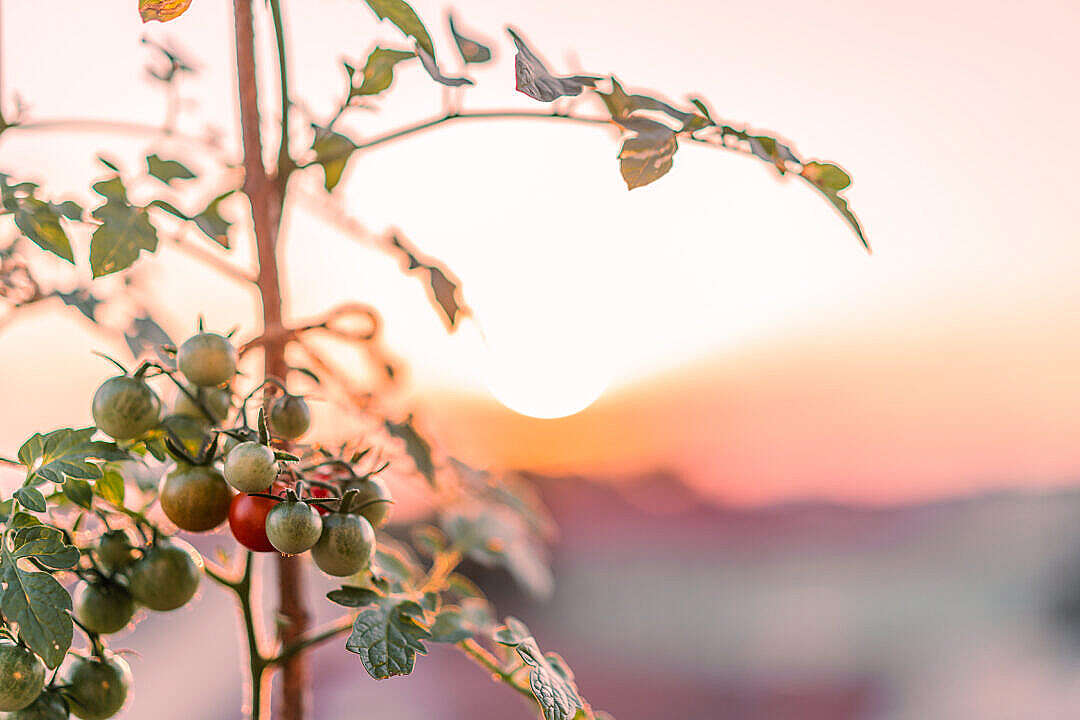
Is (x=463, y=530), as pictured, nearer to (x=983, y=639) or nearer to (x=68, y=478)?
(x=68, y=478)

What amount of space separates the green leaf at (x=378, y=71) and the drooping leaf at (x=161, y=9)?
4.5 inches

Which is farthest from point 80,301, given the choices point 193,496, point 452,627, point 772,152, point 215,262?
point 772,152

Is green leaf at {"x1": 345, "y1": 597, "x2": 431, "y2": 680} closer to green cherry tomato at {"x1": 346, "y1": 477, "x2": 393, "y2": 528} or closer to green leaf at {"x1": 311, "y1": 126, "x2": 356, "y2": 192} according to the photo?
green cherry tomato at {"x1": 346, "y1": 477, "x2": 393, "y2": 528}

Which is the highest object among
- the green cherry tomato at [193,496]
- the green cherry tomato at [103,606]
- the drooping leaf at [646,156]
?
the drooping leaf at [646,156]

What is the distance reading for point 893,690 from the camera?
2.35 m

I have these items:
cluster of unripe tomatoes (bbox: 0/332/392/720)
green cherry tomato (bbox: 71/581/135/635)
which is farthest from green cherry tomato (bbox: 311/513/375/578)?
green cherry tomato (bbox: 71/581/135/635)

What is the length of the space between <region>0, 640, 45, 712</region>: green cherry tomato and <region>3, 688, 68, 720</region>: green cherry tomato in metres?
0.02

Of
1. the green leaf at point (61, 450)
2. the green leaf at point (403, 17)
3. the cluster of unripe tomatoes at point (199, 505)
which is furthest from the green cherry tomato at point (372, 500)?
the green leaf at point (403, 17)

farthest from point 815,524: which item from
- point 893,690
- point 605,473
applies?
point 605,473

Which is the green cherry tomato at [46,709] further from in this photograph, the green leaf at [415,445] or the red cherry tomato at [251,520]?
the green leaf at [415,445]

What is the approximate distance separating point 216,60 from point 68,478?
56 centimetres

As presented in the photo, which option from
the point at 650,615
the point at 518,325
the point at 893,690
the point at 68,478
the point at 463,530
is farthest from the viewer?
the point at 650,615

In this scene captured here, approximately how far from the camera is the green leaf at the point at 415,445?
49 centimetres

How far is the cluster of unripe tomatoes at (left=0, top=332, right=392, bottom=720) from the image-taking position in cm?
33
